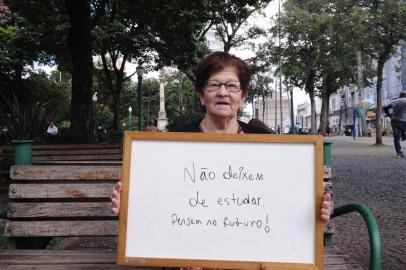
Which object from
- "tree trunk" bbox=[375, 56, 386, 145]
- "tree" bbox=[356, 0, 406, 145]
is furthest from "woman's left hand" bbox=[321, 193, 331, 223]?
"tree trunk" bbox=[375, 56, 386, 145]

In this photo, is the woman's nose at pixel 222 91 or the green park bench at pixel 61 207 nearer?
the woman's nose at pixel 222 91

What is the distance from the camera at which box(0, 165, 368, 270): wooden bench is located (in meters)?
3.30

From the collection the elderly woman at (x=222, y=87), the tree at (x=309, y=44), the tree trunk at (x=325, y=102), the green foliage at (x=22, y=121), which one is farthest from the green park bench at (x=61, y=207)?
the tree trunk at (x=325, y=102)

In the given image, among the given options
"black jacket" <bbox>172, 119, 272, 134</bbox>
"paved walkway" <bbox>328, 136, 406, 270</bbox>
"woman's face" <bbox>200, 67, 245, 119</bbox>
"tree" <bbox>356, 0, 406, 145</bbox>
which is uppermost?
"tree" <bbox>356, 0, 406, 145</bbox>

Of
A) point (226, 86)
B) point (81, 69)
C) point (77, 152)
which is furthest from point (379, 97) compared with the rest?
point (226, 86)

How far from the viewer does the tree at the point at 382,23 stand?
2055 centimetres

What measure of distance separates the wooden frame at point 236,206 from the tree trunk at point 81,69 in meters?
11.6

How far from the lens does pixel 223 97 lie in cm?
269

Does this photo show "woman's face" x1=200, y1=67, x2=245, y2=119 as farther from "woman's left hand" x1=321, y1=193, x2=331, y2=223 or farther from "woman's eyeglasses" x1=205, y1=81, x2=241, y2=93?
"woman's left hand" x1=321, y1=193, x2=331, y2=223

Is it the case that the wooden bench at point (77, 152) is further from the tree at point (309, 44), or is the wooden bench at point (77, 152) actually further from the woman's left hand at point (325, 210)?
the tree at point (309, 44)

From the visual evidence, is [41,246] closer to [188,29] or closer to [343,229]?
[343,229]

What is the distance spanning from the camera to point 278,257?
2.25 meters

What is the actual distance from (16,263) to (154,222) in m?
1.21

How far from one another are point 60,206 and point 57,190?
11 centimetres
